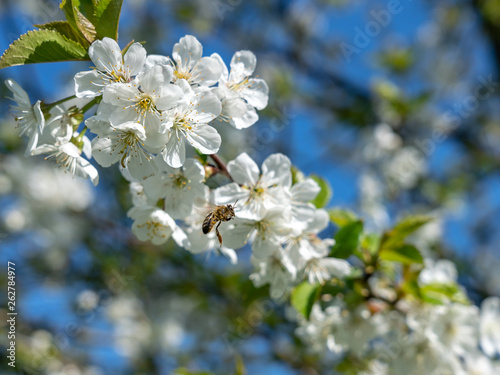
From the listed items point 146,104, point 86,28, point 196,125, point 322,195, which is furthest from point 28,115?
point 322,195

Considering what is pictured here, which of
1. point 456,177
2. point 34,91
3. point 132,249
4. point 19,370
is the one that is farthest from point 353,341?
point 456,177

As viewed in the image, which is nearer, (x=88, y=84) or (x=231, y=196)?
(x=88, y=84)

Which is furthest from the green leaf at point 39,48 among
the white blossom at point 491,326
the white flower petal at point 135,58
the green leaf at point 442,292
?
the white blossom at point 491,326

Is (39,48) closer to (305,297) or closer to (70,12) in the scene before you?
(70,12)

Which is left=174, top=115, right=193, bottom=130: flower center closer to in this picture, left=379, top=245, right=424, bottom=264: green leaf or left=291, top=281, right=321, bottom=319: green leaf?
left=291, top=281, right=321, bottom=319: green leaf

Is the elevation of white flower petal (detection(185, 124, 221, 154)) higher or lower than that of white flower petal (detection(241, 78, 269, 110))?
lower

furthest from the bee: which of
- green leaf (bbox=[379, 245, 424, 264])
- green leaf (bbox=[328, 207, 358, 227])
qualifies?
green leaf (bbox=[379, 245, 424, 264])

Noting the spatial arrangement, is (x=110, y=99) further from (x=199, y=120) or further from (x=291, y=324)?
(x=291, y=324)
